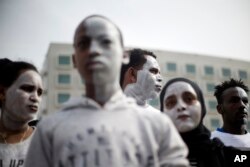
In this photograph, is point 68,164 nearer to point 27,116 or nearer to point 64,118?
point 64,118

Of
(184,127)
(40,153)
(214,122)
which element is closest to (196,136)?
A: (184,127)

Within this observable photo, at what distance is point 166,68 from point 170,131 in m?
29.6

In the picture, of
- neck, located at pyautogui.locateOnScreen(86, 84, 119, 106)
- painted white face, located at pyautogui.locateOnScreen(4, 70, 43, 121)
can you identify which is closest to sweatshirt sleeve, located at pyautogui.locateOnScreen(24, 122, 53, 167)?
neck, located at pyautogui.locateOnScreen(86, 84, 119, 106)

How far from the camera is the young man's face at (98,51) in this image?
169cm

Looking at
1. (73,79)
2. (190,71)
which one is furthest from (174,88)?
(190,71)

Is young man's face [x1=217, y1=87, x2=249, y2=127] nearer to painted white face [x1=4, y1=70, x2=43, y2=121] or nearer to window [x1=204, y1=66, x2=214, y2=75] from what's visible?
painted white face [x1=4, y1=70, x2=43, y2=121]

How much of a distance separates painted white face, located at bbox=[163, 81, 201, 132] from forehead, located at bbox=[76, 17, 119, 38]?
2.96ft

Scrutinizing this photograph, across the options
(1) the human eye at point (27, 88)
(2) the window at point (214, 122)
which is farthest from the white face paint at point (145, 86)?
(2) the window at point (214, 122)

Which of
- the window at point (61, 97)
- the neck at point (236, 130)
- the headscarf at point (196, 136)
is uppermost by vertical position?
the headscarf at point (196, 136)

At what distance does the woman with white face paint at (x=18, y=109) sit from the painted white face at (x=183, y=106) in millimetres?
1114

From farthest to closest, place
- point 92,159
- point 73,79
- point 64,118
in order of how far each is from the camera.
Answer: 1. point 73,79
2. point 64,118
3. point 92,159

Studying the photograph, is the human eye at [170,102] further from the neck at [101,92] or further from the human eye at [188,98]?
the neck at [101,92]

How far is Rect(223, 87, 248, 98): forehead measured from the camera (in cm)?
434

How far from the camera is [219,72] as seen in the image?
107 ft
